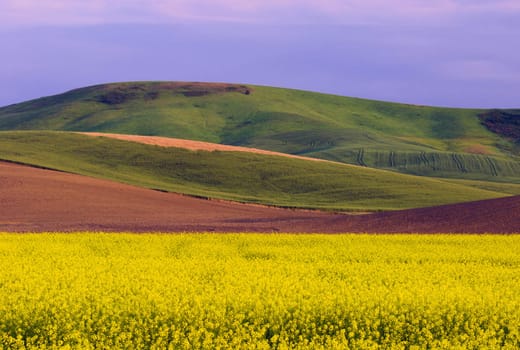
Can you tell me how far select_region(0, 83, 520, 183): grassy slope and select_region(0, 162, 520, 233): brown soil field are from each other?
197 feet

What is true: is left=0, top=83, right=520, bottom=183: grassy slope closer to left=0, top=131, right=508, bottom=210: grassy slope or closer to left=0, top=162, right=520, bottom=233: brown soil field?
left=0, top=131, right=508, bottom=210: grassy slope

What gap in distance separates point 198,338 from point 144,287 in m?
2.78

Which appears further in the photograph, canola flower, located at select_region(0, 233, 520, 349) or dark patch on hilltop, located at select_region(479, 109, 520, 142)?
dark patch on hilltop, located at select_region(479, 109, 520, 142)

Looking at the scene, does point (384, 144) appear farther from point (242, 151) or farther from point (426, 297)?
point (426, 297)

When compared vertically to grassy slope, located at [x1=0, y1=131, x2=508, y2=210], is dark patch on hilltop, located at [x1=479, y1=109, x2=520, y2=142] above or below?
above

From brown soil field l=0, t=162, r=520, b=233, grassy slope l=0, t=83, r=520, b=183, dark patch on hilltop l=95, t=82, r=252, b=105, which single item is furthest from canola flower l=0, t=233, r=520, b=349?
dark patch on hilltop l=95, t=82, r=252, b=105

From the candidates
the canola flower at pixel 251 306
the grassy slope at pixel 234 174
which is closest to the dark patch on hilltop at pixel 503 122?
the grassy slope at pixel 234 174

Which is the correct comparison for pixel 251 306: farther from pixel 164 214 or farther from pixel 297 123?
pixel 297 123

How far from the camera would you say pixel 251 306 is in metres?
13.2

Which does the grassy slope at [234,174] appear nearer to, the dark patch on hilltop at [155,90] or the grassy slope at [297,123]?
the grassy slope at [297,123]

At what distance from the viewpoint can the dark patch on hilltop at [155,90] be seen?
6924 inches

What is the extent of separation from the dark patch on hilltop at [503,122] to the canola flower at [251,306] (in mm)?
152786

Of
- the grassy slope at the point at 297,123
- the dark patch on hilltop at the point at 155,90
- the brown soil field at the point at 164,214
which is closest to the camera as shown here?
the brown soil field at the point at 164,214

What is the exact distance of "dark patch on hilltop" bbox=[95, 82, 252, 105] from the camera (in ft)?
577
